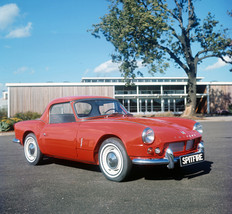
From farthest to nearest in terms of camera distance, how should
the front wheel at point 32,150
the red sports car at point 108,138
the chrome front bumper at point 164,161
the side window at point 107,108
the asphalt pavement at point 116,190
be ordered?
the front wheel at point 32,150
the side window at point 107,108
the red sports car at point 108,138
the chrome front bumper at point 164,161
the asphalt pavement at point 116,190

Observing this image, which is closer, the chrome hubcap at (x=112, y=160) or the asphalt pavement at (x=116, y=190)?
the asphalt pavement at (x=116, y=190)

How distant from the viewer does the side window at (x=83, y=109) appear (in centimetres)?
484

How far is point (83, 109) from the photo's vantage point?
497 cm

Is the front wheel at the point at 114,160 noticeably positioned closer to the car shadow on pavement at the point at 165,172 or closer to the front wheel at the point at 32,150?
the car shadow on pavement at the point at 165,172

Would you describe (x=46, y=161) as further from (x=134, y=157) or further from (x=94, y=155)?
(x=134, y=157)

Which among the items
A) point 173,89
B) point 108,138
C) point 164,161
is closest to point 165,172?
point 164,161

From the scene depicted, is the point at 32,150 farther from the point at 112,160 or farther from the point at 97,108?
the point at 112,160

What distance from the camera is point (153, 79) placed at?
5281 cm

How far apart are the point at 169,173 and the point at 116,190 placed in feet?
4.15

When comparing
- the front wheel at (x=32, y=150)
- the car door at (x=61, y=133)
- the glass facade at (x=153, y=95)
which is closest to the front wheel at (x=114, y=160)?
the car door at (x=61, y=133)

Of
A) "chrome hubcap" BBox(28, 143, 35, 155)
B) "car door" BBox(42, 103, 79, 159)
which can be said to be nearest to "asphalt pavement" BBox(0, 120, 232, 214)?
"car door" BBox(42, 103, 79, 159)

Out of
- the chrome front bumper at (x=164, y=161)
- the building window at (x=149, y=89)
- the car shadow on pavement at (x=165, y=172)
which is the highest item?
the building window at (x=149, y=89)

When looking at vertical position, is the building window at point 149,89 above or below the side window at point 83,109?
above

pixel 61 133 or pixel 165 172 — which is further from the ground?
pixel 61 133
